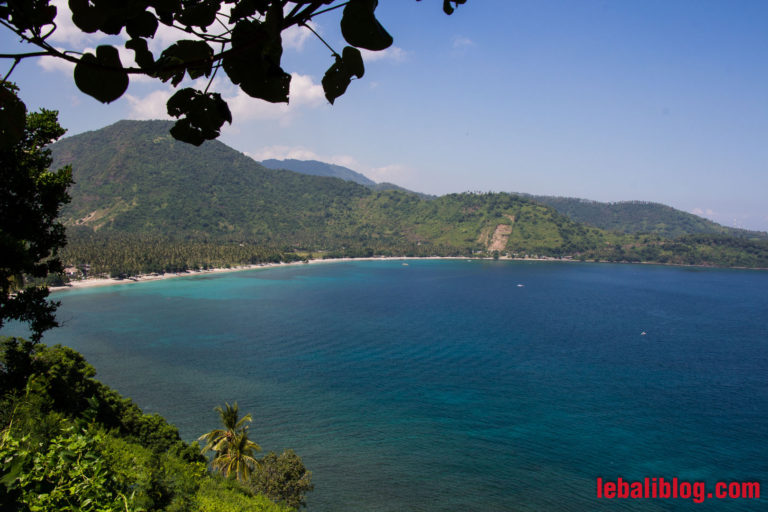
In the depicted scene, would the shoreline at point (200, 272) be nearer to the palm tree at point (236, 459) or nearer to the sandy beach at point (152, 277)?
the sandy beach at point (152, 277)

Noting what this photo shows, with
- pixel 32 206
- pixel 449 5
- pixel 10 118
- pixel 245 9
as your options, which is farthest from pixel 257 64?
pixel 32 206

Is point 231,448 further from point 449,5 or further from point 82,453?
point 449,5

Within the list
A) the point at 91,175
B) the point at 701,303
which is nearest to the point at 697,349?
the point at 701,303

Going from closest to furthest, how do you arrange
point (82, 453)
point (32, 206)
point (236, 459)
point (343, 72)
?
point (343, 72) → point (82, 453) → point (32, 206) → point (236, 459)

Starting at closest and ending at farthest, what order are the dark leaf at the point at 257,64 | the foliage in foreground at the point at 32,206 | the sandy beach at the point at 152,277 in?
the dark leaf at the point at 257,64, the foliage in foreground at the point at 32,206, the sandy beach at the point at 152,277

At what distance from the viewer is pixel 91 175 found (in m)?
198

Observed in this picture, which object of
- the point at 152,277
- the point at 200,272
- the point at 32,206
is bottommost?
the point at 152,277

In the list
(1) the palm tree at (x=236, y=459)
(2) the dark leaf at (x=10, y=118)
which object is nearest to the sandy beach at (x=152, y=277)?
(1) the palm tree at (x=236, y=459)

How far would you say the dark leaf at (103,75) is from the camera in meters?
0.97

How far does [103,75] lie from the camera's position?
3.21 feet

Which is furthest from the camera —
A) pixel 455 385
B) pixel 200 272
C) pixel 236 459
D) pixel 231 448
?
pixel 200 272

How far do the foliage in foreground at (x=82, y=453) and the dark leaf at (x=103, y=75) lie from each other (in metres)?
4.92

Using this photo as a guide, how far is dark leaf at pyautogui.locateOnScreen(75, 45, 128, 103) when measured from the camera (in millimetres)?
969

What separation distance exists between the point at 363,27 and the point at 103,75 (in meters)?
0.60
